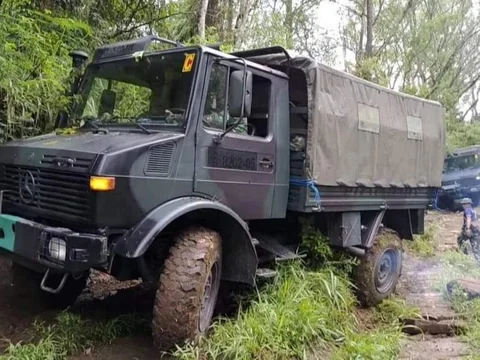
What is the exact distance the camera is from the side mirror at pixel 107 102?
4680 mm

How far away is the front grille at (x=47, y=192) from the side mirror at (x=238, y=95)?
1.33 m

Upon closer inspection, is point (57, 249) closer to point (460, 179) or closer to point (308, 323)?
point (308, 323)

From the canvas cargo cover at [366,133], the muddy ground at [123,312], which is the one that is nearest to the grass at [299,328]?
the muddy ground at [123,312]

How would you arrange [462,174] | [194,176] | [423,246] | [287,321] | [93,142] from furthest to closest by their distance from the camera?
[462,174]
[423,246]
[287,321]
[194,176]
[93,142]

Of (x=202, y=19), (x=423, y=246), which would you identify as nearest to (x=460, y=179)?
(x=423, y=246)

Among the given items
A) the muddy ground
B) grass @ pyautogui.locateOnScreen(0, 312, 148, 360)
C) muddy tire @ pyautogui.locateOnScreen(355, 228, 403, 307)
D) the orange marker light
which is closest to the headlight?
the orange marker light

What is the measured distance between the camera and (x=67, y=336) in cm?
417

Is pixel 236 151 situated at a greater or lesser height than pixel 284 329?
greater

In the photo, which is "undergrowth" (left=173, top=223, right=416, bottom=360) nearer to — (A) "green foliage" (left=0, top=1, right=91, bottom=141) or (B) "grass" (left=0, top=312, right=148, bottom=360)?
(B) "grass" (left=0, top=312, right=148, bottom=360)

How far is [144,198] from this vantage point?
3.66 metres

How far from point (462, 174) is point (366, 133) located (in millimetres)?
11949

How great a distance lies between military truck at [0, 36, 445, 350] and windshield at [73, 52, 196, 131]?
0.04 ft

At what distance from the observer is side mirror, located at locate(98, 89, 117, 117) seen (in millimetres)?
4680

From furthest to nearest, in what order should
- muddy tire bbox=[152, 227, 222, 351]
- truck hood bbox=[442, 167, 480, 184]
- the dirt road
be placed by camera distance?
truck hood bbox=[442, 167, 480, 184] < the dirt road < muddy tire bbox=[152, 227, 222, 351]
